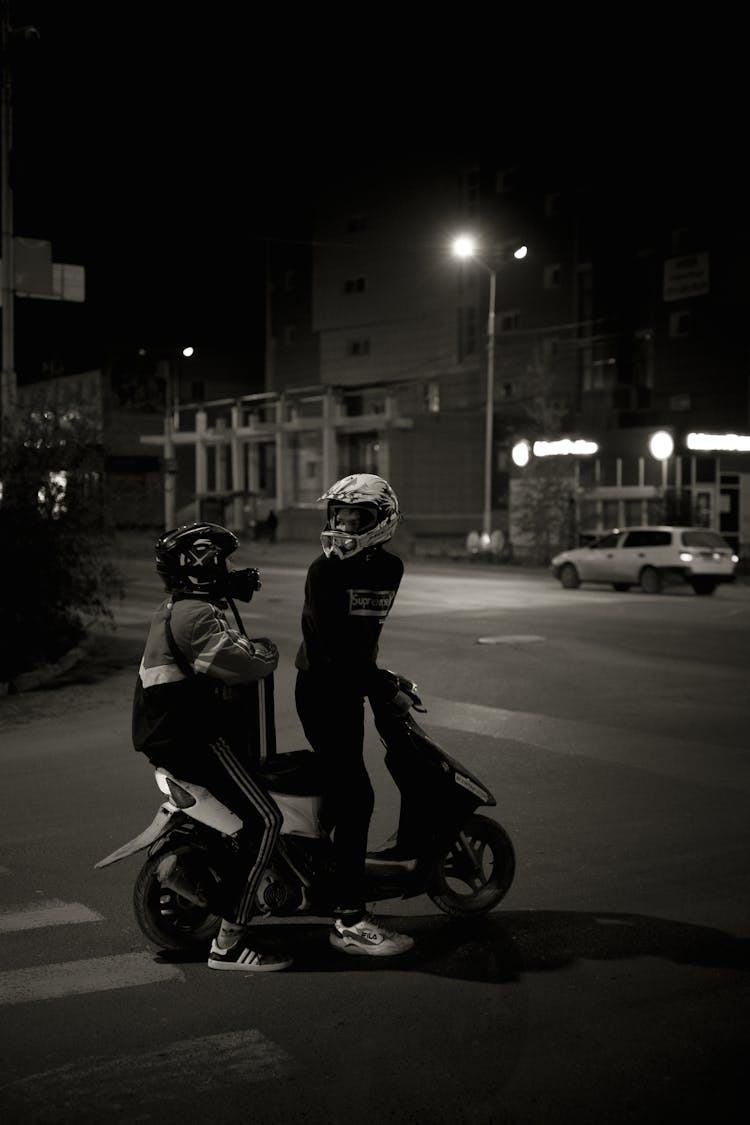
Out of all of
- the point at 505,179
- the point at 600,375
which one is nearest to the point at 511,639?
the point at 600,375

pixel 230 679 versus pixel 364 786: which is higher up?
pixel 230 679

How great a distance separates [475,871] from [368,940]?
2.29 ft

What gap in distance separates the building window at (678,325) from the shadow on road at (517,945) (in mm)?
51876

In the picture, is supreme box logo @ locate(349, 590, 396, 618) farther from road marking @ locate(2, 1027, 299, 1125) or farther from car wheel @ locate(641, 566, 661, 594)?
car wheel @ locate(641, 566, 661, 594)

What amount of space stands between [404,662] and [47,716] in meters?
4.89

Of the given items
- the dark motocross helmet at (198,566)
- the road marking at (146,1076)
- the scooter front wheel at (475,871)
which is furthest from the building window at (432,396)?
the road marking at (146,1076)

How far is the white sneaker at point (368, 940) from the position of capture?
5.14m

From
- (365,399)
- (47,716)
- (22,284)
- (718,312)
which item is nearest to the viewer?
(47,716)

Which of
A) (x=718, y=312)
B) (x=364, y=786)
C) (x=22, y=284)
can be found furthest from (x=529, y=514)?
(x=364, y=786)

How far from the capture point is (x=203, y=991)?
484 centimetres

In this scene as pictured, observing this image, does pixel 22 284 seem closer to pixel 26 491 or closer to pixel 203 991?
pixel 26 491

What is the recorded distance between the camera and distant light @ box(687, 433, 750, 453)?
137 feet

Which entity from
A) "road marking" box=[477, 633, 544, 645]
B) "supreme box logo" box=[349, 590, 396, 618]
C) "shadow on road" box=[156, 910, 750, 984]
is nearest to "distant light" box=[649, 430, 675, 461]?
"road marking" box=[477, 633, 544, 645]

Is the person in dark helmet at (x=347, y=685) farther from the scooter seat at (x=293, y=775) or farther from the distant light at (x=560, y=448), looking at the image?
the distant light at (x=560, y=448)
